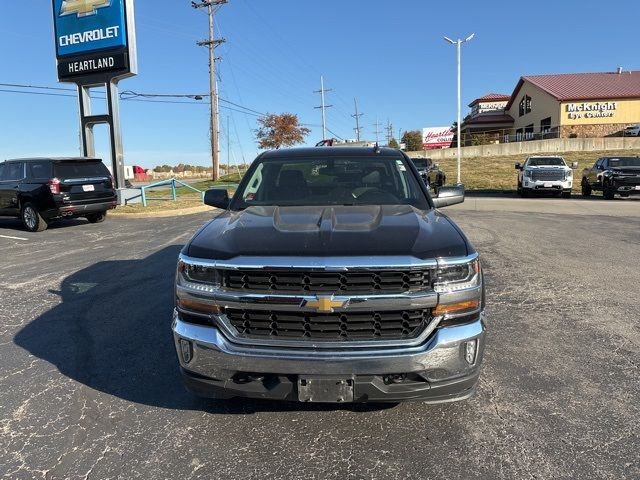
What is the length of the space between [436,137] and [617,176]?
52.7m

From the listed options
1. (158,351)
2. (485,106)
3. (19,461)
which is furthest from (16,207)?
(485,106)

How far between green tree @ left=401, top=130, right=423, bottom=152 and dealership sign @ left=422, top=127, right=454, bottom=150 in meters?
1.96

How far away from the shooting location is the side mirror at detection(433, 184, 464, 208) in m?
4.55

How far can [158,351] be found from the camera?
14.0 feet

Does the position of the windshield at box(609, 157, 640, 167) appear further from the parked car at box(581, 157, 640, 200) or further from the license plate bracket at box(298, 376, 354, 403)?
the license plate bracket at box(298, 376, 354, 403)

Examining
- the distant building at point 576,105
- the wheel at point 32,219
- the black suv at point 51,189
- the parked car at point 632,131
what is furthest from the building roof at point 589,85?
the wheel at point 32,219

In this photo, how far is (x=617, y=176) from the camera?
18734 millimetres

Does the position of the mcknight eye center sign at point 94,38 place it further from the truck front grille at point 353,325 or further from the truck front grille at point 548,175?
the truck front grille at point 353,325

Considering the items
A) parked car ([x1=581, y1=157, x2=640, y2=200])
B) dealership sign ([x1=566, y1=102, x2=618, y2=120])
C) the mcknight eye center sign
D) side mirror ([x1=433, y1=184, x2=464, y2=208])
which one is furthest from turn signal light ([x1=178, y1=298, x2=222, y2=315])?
dealership sign ([x1=566, y1=102, x2=618, y2=120])

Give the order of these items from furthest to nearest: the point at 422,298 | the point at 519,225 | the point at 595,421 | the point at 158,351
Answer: the point at 519,225
the point at 158,351
the point at 595,421
the point at 422,298

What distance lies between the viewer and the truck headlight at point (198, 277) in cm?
281

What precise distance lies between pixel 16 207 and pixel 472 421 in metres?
13.1

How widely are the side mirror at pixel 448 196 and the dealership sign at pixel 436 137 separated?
66285mm

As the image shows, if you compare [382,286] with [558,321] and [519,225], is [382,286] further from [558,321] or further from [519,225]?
[519,225]
